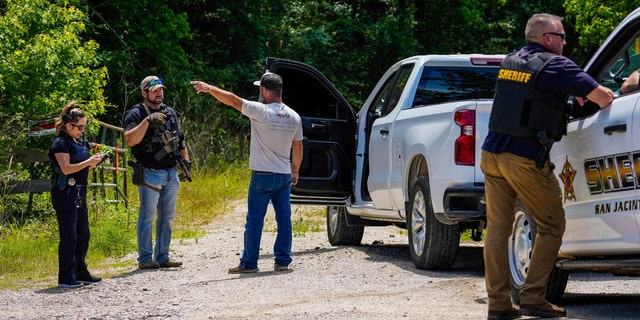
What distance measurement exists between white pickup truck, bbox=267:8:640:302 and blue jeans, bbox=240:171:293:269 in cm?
112

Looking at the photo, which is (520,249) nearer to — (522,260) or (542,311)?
(522,260)

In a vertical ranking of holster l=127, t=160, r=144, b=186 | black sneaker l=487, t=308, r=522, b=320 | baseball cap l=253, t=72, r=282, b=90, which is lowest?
black sneaker l=487, t=308, r=522, b=320

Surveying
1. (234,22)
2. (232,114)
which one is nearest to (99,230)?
(232,114)

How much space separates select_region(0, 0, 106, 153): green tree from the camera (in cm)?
1611

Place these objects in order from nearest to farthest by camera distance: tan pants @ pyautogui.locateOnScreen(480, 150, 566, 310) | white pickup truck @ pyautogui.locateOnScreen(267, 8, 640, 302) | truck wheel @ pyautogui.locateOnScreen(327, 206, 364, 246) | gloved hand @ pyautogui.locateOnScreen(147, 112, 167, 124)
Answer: white pickup truck @ pyautogui.locateOnScreen(267, 8, 640, 302) < tan pants @ pyautogui.locateOnScreen(480, 150, 566, 310) < gloved hand @ pyautogui.locateOnScreen(147, 112, 167, 124) < truck wheel @ pyautogui.locateOnScreen(327, 206, 364, 246)

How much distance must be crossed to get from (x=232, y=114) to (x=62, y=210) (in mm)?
21055

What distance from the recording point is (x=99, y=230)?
14.2 meters

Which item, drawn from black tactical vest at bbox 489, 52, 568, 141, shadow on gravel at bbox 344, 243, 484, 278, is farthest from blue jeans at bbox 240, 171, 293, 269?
black tactical vest at bbox 489, 52, 568, 141

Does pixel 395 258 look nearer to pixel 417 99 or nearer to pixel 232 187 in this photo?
pixel 417 99

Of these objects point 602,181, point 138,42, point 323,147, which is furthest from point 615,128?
point 138,42

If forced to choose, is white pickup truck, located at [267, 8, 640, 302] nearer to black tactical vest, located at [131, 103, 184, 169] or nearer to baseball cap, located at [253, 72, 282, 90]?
baseball cap, located at [253, 72, 282, 90]

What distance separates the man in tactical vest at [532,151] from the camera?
7480mm

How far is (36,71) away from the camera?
1633cm

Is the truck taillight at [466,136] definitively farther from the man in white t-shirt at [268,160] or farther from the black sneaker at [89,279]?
the black sneaker at [89,279]
